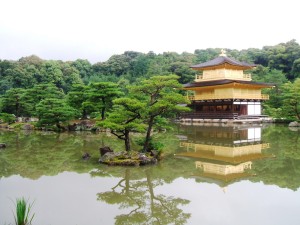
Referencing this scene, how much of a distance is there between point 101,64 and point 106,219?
202 feet

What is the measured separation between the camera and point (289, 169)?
33.2 ft

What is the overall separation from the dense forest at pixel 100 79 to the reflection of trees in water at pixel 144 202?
697 cm

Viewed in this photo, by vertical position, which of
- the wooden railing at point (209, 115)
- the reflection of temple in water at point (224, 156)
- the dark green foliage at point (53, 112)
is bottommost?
the wooden railing at point (209, 115)

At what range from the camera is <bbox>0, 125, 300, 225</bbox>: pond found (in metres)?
6.17

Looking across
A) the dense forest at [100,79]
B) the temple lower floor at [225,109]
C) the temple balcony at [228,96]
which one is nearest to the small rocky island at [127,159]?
the dense forest at [100,79]

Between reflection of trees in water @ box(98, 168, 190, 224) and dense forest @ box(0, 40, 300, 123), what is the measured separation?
697cm

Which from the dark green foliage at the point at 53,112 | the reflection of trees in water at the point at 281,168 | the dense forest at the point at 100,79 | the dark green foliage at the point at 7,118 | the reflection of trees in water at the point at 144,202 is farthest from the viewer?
→ the dark green foliage at the point at 7,118

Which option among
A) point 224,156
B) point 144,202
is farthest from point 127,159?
point 144,202

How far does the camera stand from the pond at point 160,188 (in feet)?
20.2

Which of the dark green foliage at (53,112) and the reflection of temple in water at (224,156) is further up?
the dark green foliage at (53,112)

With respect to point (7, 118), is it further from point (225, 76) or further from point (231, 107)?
point (225, 76)

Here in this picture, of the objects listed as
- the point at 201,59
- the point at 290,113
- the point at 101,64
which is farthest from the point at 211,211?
the point at 101,64

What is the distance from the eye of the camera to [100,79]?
49.8 m

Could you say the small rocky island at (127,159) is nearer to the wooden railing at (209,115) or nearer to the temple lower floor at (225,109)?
the wooden railing at (209,115)
